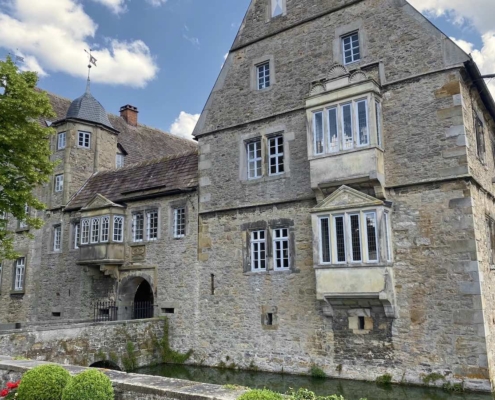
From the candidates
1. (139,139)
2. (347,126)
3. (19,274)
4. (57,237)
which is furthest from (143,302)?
(139,139)

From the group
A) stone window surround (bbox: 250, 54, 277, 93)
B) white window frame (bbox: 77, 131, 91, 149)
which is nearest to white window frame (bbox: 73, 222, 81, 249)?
white window frame (bbox: 77, 131, 91, 149)

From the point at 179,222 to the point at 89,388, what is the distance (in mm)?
11376

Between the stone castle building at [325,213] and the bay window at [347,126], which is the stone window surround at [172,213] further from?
the bay window at [347,126]

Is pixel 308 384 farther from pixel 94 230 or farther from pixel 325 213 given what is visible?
pixel 94 230

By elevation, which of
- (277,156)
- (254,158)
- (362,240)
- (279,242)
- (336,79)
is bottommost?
(362,240)

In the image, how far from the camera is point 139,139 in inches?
1098

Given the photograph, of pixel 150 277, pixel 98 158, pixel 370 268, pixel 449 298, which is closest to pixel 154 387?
pixel 370 268

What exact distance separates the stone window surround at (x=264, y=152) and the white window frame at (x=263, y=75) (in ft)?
5.47

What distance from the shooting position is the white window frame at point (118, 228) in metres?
18.8

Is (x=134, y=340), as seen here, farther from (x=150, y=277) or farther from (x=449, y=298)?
(x=449, y=298)

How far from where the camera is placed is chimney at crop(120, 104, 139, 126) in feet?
97.1

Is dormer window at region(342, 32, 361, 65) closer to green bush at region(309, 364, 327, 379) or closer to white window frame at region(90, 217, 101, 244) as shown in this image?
green bush at region(309, 364, 327, 379)

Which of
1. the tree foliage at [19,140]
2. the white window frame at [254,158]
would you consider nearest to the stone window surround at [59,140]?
the tree foliage at [19,140]

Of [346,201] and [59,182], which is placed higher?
[59,182]
